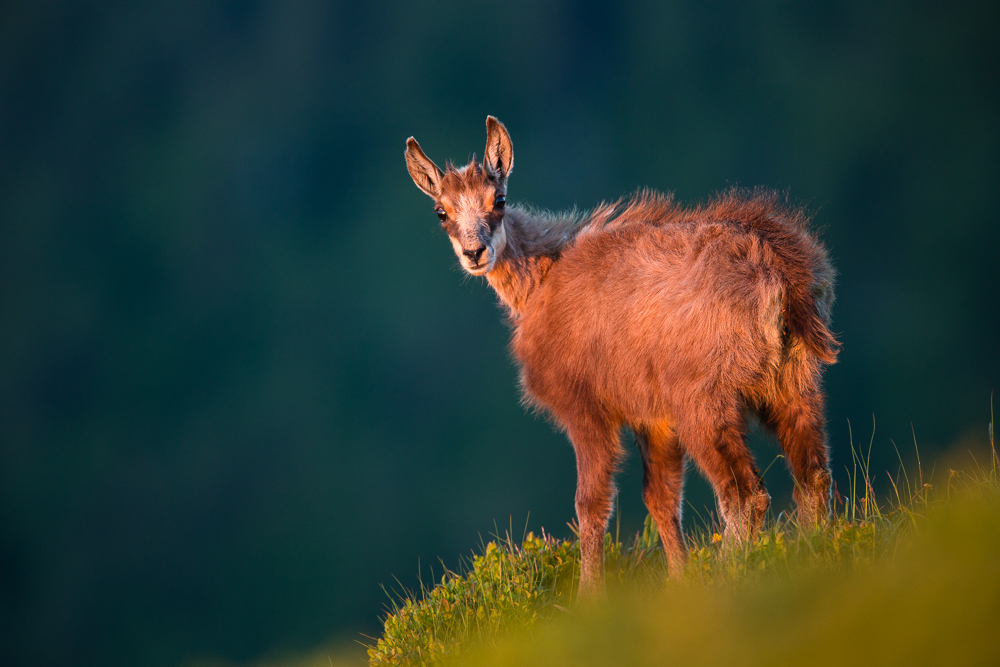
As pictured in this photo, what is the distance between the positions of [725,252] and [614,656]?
257 centimetres

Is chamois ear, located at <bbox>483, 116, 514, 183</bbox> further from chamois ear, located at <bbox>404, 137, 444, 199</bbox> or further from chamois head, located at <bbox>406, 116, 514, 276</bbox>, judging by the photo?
chamois ear, located at <bbox>404, 137, 444, 199</bbox>

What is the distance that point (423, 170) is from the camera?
6121mm

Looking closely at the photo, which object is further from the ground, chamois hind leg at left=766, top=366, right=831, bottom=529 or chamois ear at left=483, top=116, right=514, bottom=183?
chamois ear at left=483, top=116, right=514, bottom=183

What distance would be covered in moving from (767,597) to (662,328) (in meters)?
2.13

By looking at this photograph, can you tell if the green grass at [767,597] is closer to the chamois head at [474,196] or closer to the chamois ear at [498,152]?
the chamois head at [474,196]

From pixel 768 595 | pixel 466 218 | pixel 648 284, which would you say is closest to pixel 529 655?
pixel 768 595

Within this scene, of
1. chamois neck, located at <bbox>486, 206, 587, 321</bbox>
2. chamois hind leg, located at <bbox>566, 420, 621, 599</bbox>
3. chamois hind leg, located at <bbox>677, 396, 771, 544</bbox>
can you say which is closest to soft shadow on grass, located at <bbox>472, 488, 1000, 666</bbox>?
chamois hind leg, located at <bbox>677, 396, 771, 544</bbox>

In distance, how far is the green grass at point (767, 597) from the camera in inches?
82.1

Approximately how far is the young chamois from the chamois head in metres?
0.01

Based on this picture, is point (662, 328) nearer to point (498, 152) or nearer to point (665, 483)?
point (665, 483)

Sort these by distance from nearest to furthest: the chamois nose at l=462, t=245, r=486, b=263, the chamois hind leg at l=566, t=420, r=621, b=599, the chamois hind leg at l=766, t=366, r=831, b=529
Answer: the chamois hind leg at l=766, t=366, r=831, b=529, the chamois hind leg at l=566, t=420, r=621, b=599, the chamois nose at l=462, t=245, r=486, b=263

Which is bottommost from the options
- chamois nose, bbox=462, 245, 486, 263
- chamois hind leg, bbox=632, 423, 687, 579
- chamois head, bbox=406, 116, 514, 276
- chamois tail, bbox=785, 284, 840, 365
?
chamois hind leg, bbox=632, 423, 687, 579

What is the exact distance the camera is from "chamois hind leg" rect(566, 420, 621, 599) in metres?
5.03

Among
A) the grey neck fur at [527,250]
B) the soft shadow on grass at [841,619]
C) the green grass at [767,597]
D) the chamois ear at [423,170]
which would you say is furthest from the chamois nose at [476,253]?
the soft shadow on grass at [841,619]
